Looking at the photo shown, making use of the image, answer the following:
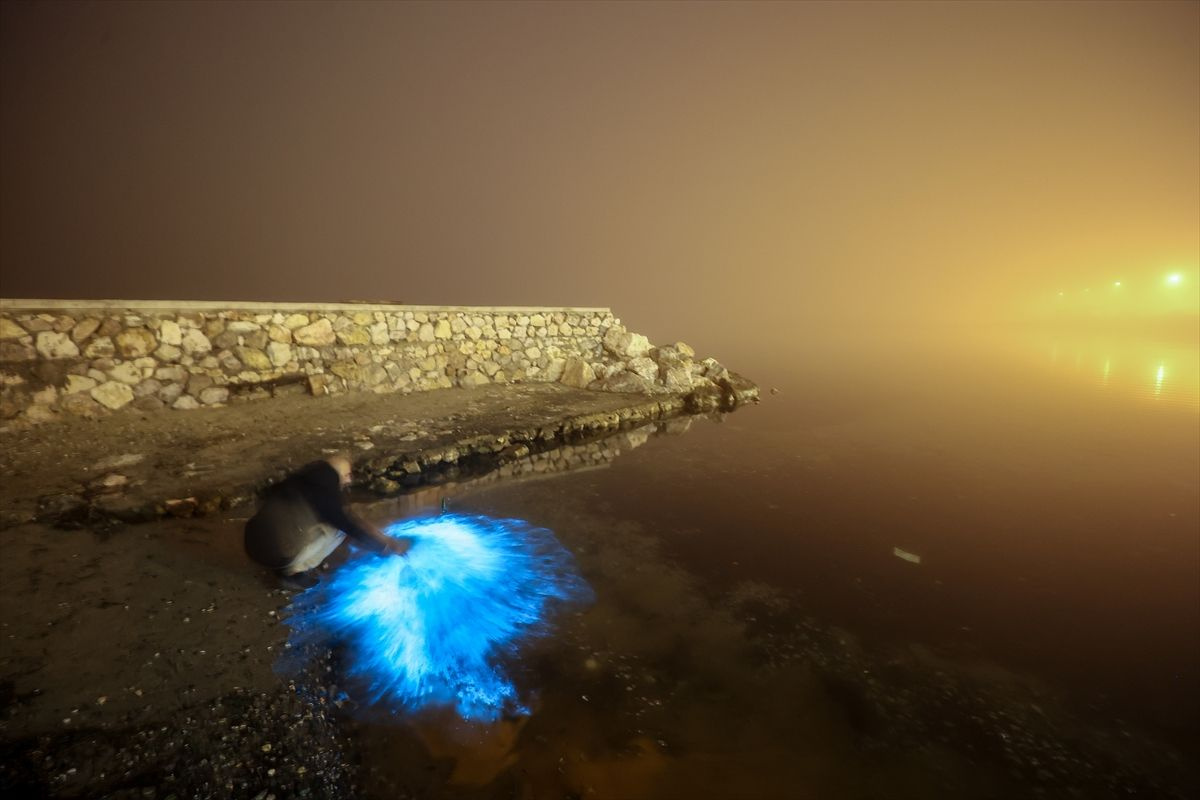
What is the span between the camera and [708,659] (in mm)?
3289

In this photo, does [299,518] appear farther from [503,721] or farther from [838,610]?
[838,610]

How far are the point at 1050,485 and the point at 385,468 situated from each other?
9.30 metres

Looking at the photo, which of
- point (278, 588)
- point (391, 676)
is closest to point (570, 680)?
point (391, 676)

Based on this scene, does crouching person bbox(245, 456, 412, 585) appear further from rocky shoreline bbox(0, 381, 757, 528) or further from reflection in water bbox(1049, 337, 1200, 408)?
reflection in water bbox(1049, 337, 1200, 408)

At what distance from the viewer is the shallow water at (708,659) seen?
2.42m

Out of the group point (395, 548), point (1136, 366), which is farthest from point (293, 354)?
point (1136, 366)

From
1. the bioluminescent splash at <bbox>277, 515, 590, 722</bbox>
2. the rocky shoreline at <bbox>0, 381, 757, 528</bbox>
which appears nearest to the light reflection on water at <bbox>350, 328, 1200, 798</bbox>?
the bioluminescent splash at <bbox>277, 515, 590, 722</bbox>

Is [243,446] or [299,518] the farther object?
[243,446]

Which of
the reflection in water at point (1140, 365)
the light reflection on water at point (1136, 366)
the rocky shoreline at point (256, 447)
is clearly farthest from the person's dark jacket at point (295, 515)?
the reflection in water at point (1140, 365)

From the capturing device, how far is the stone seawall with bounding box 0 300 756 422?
5785mm

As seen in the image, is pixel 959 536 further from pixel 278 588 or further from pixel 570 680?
pixel 278 588

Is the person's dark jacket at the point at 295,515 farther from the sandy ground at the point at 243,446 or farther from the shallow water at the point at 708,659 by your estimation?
the sandy ground at the point at 243,446

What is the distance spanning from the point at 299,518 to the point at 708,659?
125 inches

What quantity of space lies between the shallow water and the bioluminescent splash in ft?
0.53
